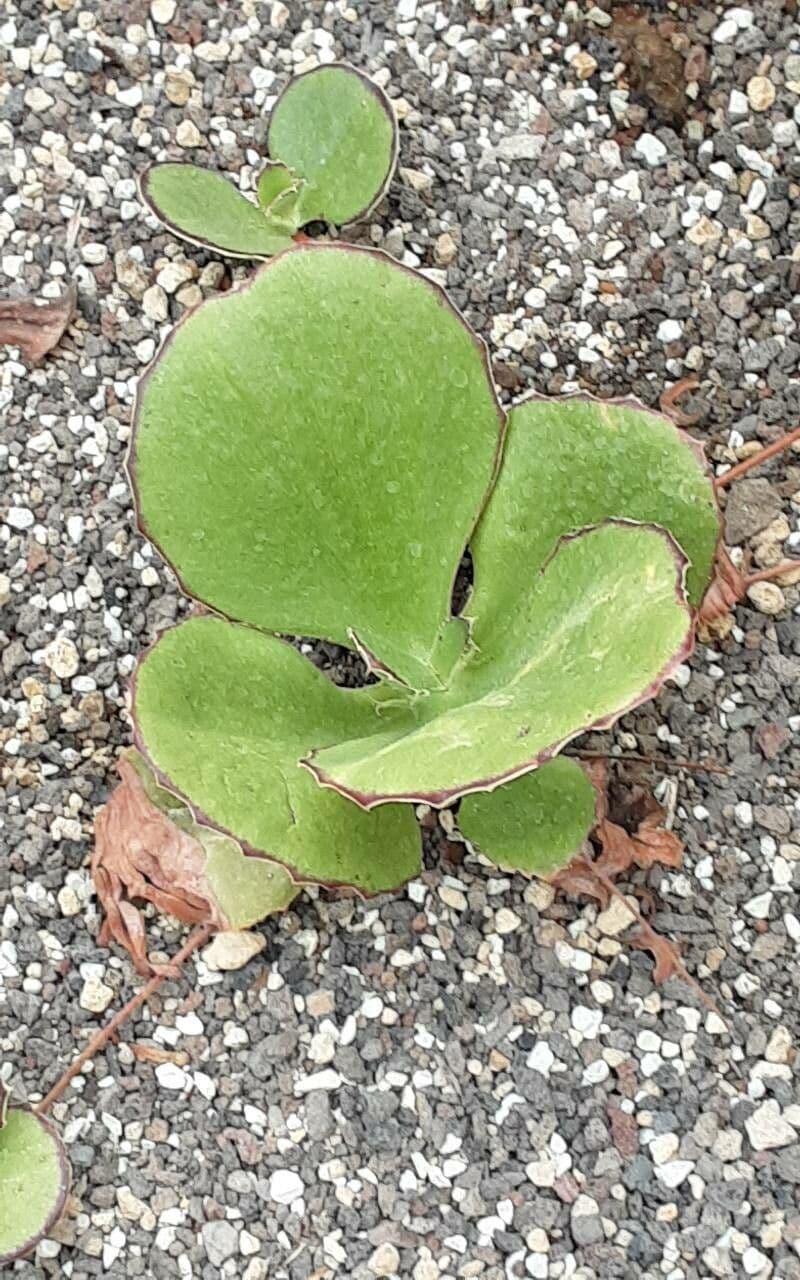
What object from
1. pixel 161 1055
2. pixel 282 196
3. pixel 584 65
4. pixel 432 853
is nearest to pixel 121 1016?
pixel 161 1055

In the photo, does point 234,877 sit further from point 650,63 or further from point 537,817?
point 650,63

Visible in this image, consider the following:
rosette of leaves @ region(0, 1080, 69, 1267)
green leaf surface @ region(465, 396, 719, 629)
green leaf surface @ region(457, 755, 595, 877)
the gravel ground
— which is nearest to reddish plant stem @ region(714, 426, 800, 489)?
the gravel ground

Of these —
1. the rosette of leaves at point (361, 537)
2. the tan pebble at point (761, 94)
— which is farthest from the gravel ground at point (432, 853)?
the rosette of leaves at point (361, 537)

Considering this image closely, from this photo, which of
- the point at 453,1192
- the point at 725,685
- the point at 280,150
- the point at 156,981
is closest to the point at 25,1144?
the point at 156,981

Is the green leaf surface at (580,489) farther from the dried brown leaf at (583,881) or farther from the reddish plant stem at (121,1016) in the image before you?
the reddish plant stem at (121,1016)

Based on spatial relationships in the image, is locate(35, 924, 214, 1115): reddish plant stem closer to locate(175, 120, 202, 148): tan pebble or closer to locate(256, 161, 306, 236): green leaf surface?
locate(256, 161, 306, 236): green leaf surface

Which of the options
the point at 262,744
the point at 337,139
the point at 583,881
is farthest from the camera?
the point at 337,139
